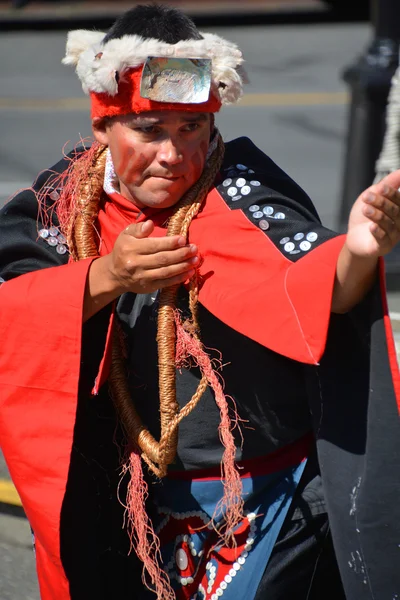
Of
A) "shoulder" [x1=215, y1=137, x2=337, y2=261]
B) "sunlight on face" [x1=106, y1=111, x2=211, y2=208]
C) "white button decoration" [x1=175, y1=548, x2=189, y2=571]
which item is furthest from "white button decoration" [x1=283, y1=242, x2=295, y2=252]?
"white button decoration" [x1=175, y1=548, x2=189, y2=571]

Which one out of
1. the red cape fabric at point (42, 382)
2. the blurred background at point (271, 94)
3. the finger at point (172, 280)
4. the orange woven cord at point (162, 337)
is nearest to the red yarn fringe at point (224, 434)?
the orange woven cord at point (162, 337)

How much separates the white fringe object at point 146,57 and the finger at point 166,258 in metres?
0.41

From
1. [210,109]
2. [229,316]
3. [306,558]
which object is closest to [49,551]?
[306,558]

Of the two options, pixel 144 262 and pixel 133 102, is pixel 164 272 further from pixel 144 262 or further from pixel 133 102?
pixel 133 102

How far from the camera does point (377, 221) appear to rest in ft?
6.09

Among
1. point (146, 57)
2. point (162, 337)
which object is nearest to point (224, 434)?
point (162, 337)

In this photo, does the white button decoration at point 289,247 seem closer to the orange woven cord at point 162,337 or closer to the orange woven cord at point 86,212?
the orange woven cord at point 162,337

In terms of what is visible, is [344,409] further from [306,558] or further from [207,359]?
[306,558]

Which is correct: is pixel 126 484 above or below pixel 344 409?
below

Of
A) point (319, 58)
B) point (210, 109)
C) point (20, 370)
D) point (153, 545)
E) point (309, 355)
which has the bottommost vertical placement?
point (319, 58)

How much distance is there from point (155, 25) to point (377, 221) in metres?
0.78

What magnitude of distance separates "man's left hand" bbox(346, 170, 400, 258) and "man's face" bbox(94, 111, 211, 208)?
0.51 m

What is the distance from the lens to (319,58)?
12.8 metres

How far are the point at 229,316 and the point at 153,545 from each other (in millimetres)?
810
